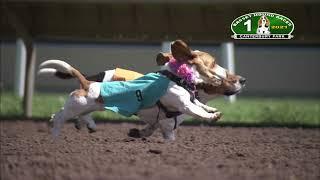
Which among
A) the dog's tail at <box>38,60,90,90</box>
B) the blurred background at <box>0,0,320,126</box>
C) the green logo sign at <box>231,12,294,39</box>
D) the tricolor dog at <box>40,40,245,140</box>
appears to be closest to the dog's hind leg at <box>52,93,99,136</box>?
the tricolor dog at <box>40,40,245,140</box>

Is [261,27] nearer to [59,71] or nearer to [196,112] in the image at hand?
[196,112]

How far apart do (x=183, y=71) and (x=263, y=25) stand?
1885 mm

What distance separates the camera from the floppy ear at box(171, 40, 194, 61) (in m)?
5.77

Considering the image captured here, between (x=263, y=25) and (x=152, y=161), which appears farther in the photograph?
(x=263, y=25)

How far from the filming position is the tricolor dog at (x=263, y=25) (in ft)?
23.4

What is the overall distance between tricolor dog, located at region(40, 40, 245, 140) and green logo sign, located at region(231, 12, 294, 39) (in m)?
1.22

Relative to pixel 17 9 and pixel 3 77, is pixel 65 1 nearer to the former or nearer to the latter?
pixel 17 9

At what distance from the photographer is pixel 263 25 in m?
7.25

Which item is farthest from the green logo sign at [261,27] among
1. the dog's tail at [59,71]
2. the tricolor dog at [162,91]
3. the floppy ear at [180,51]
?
the dog's tail at [59,71]

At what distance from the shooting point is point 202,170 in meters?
4.12

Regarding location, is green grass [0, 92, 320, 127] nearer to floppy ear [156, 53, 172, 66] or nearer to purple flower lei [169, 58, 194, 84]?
floppy ear [156, 53, 172, 66]

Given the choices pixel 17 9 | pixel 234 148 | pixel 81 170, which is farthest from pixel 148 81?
pixel 17 9

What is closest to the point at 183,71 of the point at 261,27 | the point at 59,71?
the point at 59,71

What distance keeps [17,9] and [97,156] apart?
7012mm
